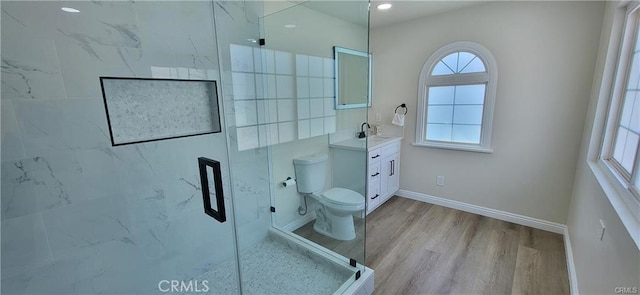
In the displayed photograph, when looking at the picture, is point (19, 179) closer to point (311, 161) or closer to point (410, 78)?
point (311, 161)

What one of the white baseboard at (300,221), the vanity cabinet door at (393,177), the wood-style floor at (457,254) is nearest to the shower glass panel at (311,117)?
the white baseboard at (300,221)

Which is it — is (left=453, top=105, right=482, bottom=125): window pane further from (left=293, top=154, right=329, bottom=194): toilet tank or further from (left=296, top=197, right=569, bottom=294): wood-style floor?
(left=293, top=154, right=329, bottom=194): toilet tank

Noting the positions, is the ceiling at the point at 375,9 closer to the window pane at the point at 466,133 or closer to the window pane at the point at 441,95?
the window pane at the point at 441,95

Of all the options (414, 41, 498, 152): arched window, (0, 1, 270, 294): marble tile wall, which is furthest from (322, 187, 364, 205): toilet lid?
(414, 41, 498, 152): arched window

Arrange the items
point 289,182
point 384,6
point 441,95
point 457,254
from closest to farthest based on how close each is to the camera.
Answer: point 457,254
point 289,182
point 384,6
point 441,95

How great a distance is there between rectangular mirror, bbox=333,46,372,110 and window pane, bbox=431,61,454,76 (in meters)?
0.95

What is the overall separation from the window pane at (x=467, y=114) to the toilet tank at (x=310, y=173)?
67.9 inches

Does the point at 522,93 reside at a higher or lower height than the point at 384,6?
lower

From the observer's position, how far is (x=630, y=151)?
4.69 feet

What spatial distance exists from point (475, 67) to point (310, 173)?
7.06 feet

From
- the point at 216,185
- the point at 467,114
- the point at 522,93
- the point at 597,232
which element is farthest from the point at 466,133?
the point at 216,185

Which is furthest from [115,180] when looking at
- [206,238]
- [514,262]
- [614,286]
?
[514,262]

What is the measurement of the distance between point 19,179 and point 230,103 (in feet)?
3.91

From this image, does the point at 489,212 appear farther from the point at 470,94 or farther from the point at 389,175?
the point at 470,94
